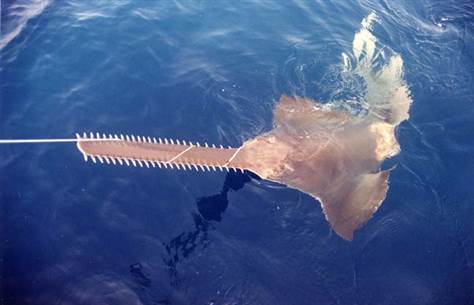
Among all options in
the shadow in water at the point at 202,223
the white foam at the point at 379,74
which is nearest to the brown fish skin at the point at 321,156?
the white foam at the point at 379,74

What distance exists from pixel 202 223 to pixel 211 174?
3.49 ft

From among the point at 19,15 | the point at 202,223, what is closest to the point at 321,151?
the point at 202,223

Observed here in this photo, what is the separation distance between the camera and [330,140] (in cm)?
830

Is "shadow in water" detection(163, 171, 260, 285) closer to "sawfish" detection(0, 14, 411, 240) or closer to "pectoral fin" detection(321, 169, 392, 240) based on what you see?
"sawfish" detection(0, 14, 411, 240)

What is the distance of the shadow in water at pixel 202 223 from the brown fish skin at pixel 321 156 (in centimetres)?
73

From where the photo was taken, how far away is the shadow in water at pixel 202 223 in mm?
7370

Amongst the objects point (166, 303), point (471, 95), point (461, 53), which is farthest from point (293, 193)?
point (461, 53)

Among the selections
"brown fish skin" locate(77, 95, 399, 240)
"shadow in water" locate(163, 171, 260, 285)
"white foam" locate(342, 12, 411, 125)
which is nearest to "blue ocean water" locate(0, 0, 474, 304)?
"shadow in water" locate(163, 171, 260, 285)

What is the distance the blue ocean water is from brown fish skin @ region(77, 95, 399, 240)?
16.3 inches

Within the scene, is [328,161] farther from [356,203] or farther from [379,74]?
[379,74]

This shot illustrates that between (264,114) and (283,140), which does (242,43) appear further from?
(283,140)

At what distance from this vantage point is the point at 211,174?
330 inches

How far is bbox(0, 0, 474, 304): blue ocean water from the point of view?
7.24 m

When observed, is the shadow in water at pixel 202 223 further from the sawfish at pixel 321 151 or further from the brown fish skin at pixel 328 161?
the brown fish skin at pixel 328 161
